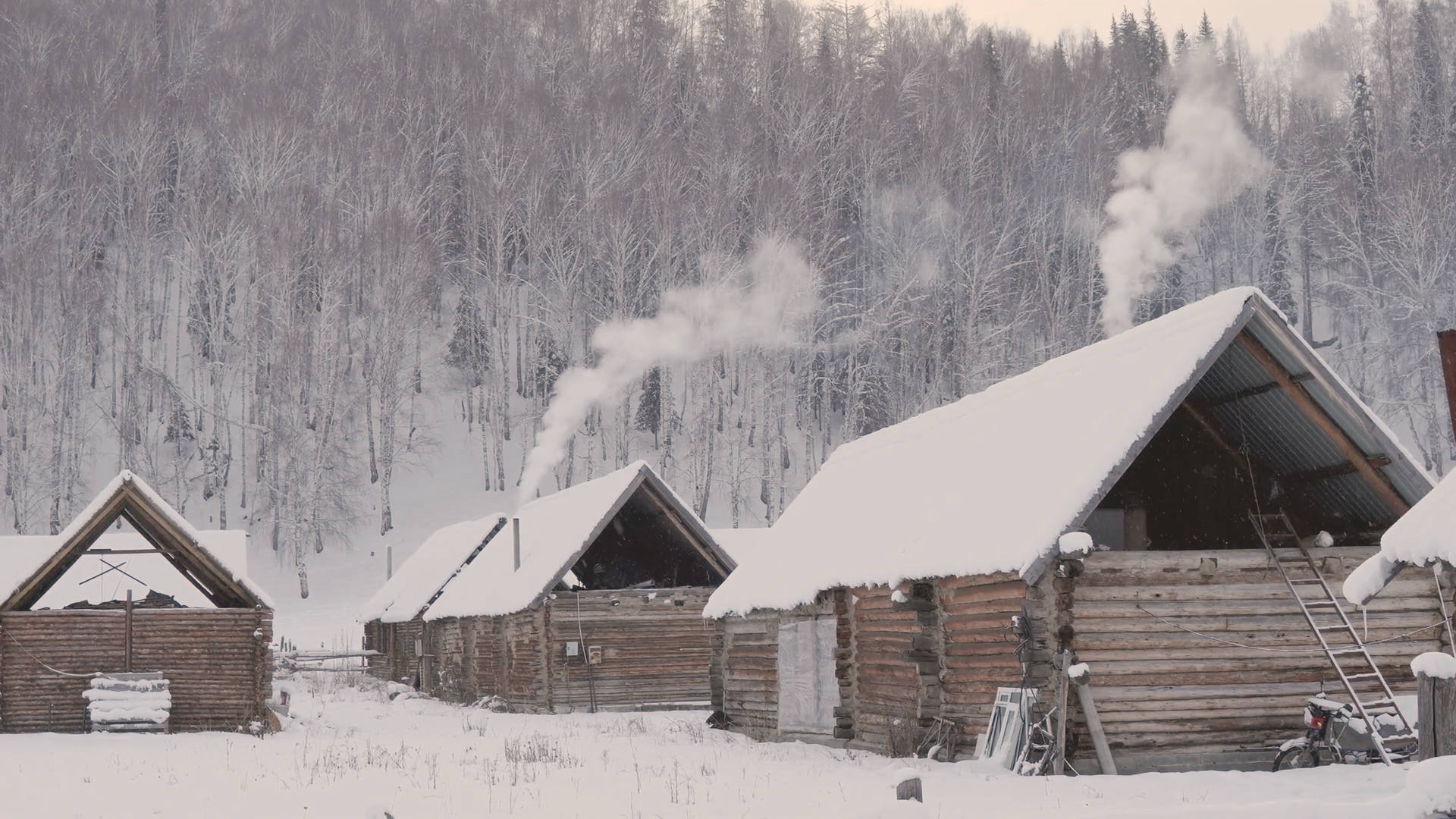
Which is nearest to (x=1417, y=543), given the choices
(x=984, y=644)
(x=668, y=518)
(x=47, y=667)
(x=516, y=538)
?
(x=984, y=644)

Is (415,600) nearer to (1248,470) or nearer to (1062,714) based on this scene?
(1248,470)

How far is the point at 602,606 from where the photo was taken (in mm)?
31719

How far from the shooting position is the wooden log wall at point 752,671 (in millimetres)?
23922

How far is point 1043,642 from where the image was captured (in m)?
16.0

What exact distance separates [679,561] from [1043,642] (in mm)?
18979

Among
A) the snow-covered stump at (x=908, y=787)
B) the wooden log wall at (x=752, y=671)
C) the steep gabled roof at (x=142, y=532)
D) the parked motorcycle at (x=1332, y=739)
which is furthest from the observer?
the steep gabled roof at (x=142, y=532)

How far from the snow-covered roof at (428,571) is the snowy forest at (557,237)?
262 inches

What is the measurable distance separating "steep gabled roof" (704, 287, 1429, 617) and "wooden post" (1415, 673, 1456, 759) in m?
5.60

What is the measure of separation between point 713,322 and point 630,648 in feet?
107

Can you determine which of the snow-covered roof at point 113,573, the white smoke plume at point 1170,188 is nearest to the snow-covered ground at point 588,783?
the snow-covered roof at point 113,573

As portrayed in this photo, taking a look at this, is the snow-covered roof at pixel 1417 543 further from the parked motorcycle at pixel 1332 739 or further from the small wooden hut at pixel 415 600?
the small wooden hut at pixel 415 600

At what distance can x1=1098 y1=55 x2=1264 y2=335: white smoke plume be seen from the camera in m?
57.4

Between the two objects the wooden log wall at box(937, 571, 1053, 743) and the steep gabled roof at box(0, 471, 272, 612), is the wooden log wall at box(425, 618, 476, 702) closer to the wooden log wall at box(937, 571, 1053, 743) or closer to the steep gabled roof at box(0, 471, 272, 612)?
the steep gabled roof at box(0, 471, 272, 612)

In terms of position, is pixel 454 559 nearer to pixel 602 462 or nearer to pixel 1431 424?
pixel 602 462
